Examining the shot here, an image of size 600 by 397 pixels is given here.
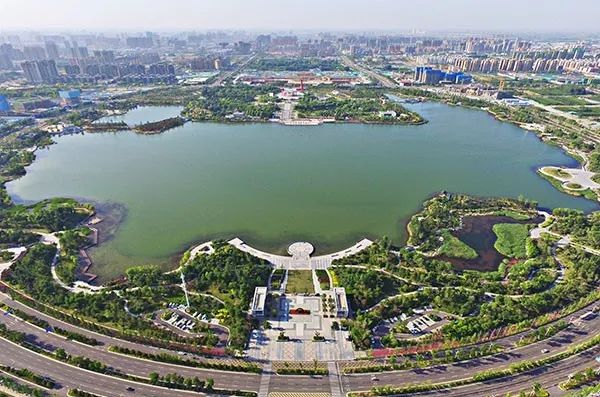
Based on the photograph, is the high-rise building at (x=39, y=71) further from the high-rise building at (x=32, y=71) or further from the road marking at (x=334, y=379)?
the road marking at (x=334, y=379)

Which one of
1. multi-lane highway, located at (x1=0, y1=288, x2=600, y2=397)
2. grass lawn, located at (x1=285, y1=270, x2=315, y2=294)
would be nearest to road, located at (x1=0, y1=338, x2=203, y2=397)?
multi-lane highway, located at (x1=0, y1=288, x2=600, y2=397)

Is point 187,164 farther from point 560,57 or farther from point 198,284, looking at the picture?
point 560,57

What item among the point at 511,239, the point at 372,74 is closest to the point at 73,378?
the point at 511,239

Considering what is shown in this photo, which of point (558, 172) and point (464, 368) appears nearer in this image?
point (464, 368)

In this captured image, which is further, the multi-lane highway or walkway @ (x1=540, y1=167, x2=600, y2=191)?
walkway @ (x1=540, y1=167, x2=600, y2=191)

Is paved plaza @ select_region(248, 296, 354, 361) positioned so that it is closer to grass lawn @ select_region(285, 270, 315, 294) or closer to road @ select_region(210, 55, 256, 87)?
grass lawn @ select_region(285, 270, 315, 294)

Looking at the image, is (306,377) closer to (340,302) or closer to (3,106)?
(340,302)

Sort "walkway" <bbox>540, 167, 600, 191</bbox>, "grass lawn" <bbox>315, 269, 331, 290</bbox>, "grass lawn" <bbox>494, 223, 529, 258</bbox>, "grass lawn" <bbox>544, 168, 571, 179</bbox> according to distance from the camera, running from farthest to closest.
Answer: "grass lawn" <bbox>544, 168, 571, 179</bbox>, "walkway" <bbox>540, 167, 600, 191</bbox>, "grass lawn" <bbox>494, 223, 529, 258</bbox>, "grass lawn" <bbox>315, 269, 331, 290</bbox>

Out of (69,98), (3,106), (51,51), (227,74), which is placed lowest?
(227,74)
